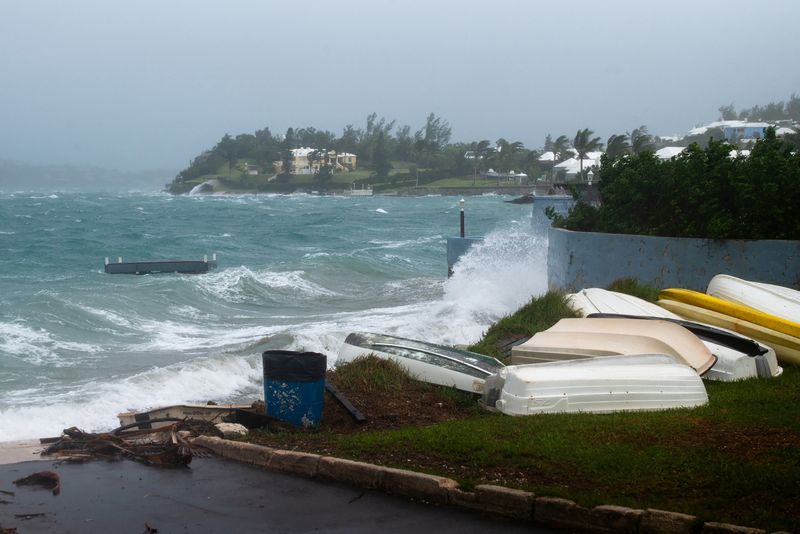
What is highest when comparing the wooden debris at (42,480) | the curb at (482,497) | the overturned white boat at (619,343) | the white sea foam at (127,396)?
the overturned white boat at (619,343)

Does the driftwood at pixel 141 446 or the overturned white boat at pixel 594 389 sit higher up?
the overturned white boat at pixel 594 389

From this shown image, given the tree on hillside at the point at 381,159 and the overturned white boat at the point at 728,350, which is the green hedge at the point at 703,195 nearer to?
the overturned white boat at the point at 728,350

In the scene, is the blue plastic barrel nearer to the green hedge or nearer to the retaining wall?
the retaining wall

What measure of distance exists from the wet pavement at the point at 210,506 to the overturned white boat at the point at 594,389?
7.69 ft

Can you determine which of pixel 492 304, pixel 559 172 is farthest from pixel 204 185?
pixel 492 304

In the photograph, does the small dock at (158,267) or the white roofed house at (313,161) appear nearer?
the small dock at (158,267)

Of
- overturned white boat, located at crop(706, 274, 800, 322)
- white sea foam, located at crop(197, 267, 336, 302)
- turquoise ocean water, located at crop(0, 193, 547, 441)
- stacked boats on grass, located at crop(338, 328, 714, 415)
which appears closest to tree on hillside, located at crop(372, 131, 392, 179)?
turquoise ocean water, located at crop(0, 193, 547, 441)

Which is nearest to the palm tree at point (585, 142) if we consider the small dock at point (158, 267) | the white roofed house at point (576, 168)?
the white roofed house at point (576, 168)

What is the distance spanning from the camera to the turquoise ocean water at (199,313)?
1494 cm

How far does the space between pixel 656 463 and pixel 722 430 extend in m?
1.15

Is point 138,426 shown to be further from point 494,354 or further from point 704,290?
point 704,290

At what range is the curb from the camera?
5.69 m

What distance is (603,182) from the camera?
18672 millimetres

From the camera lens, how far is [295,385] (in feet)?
28.9
